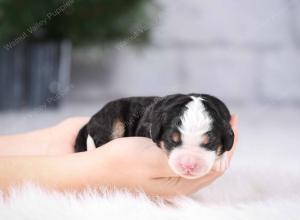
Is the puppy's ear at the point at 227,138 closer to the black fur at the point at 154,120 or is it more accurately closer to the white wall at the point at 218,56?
the black fur at the point at 154,120

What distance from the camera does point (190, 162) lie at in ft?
4.13

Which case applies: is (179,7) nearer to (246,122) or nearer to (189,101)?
(246,122)

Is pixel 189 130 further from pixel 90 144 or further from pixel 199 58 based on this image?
pixel 199 58

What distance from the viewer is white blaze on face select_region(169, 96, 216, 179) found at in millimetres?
1267

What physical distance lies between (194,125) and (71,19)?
7.40 feet

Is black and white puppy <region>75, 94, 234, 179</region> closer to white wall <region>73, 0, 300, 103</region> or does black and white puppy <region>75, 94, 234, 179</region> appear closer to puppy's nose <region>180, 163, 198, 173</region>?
puppy's nose <region>180, 163, 198, 173</region>

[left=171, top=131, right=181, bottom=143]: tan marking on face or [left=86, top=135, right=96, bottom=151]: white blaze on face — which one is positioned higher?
[left=171, top=131, right=181, bottom=143]: tan marking on face

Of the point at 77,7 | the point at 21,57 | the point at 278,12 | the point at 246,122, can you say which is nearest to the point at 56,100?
the point at 21,57

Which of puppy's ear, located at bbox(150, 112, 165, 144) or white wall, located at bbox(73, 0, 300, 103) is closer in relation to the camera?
puppy's ear, located at bbox(150, 112, 165, 144)

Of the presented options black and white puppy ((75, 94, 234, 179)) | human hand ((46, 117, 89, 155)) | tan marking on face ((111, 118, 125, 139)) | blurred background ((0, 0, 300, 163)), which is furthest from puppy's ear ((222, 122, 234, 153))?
blurred background ((0, 0, 300, 163))

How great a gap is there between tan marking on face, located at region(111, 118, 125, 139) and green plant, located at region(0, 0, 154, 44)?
164 centimetres

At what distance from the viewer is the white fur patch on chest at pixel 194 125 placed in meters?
1.29

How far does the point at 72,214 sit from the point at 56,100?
2.29 metres

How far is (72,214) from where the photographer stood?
126 cm
